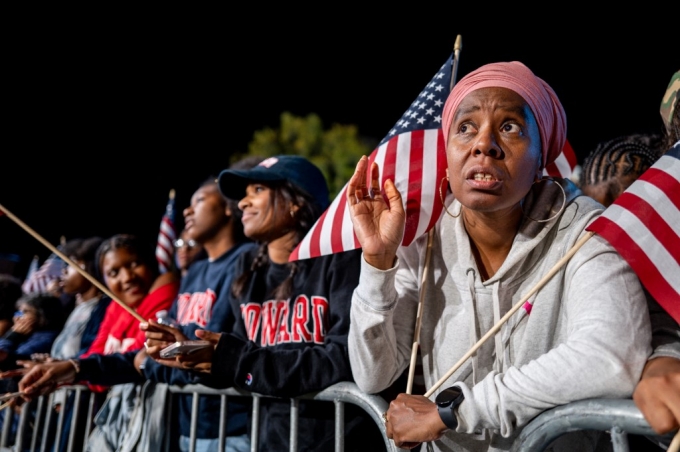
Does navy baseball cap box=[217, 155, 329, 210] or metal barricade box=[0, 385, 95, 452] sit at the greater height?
navy baseball cap box=[217, 155, 329, 210]

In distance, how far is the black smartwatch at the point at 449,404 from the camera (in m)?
1.83

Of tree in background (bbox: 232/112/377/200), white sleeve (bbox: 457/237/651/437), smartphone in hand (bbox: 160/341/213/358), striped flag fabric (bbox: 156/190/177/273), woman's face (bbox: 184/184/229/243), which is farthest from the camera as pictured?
tree in background (bbox: 232/112/377/200)

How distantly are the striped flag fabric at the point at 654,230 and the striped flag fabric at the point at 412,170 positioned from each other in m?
0.90

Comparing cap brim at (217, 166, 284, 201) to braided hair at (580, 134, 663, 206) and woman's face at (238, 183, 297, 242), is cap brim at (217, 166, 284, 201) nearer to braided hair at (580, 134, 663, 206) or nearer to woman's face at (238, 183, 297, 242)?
woman's face at (238, 183, 297, 242)

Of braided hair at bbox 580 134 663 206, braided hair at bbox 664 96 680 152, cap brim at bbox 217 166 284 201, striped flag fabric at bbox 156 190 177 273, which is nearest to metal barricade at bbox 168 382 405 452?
cap brim at bbox 217 166 284 201

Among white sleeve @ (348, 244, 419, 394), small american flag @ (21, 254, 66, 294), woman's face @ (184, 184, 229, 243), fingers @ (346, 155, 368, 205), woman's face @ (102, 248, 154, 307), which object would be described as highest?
small american flag @ (21, 254, 66, 294)

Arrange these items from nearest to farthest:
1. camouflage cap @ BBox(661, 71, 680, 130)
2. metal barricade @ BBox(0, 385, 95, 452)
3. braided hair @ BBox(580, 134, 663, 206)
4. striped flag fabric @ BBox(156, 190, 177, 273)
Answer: camouflage cap @ BBox(661, 71, 680, 130)
braided hair @ BBox(580, 134, 663, 206)
metal barricade @ BBox(0, 385, 95, 452)
striped flag fabric @ BBox(156, 190, 177, 273)

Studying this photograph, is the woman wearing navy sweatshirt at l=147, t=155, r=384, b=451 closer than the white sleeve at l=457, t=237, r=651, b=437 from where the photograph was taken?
No

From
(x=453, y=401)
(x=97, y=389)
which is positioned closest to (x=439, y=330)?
(x=453, y=401)

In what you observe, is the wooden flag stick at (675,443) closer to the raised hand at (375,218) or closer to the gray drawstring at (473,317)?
the gray drawstring at (473,317)

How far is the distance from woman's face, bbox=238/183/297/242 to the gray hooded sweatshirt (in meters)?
1.26

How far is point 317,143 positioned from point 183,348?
18.6 m

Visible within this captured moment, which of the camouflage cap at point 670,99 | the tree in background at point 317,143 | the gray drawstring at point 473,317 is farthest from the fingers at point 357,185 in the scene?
the tree in background at point 317,143

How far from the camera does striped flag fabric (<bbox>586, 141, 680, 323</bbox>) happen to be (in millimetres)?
1824
